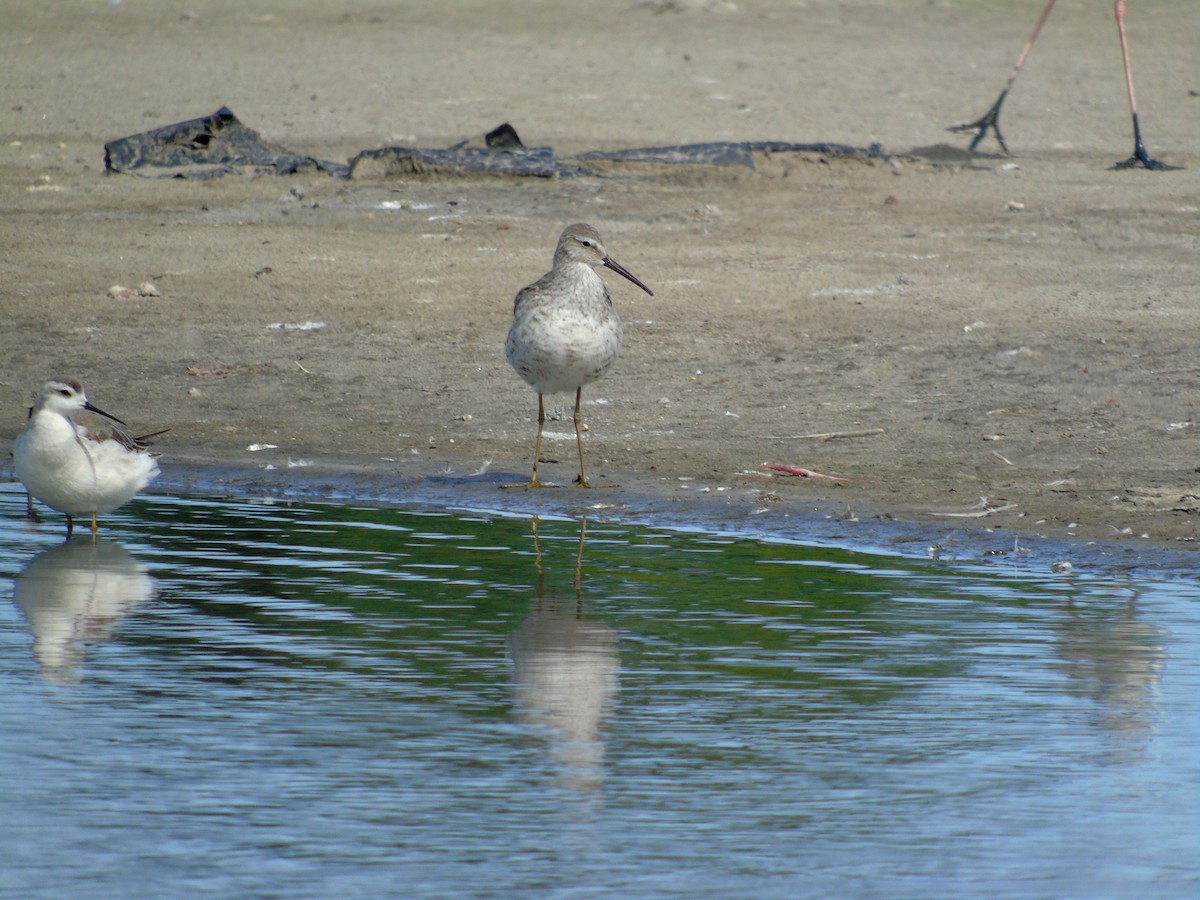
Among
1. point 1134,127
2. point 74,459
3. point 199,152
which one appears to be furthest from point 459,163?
point 74,459

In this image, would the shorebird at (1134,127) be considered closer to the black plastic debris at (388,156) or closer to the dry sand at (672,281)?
the dry sand at (672,281)

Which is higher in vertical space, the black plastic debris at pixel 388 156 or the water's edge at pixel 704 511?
the black plastic debris at pixel 388 156

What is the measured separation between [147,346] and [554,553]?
489 centimetres

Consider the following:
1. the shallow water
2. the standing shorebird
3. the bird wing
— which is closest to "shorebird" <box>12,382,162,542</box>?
the bird wing

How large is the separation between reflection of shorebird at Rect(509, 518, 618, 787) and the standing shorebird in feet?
6.91

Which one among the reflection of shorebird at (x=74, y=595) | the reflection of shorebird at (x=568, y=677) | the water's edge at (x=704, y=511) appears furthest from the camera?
the water's edge at (x=704, y=511)

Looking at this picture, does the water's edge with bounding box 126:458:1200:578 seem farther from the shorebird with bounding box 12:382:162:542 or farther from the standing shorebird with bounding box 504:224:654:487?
the shorebird with bounding box 12:382:162:542

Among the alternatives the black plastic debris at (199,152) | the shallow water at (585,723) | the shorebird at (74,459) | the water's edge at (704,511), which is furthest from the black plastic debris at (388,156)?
the shallow water at (585,723)

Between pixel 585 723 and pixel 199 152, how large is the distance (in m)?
12.2

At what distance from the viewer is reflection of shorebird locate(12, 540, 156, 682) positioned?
629cm

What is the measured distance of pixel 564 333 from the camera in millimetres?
8828

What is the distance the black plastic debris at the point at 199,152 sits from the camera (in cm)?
1630

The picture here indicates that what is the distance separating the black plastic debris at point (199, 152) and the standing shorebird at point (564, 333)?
7.42m

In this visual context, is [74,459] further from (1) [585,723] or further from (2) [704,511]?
(1) [585,723]
